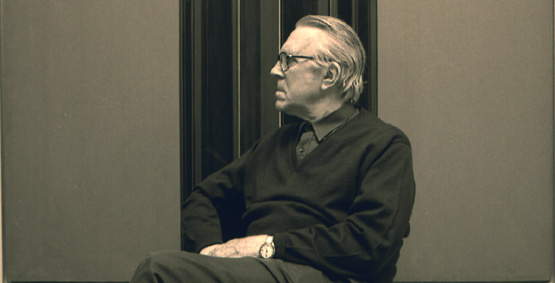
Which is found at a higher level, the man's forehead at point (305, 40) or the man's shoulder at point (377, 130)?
the man's forehead at point (305, 40)

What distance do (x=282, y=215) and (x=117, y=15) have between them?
1.25m

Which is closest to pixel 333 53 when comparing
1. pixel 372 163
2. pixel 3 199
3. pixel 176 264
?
pixel 372 163

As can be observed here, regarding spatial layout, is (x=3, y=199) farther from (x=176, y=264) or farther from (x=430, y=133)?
(x=430, y=133)

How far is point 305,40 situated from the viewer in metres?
2.11

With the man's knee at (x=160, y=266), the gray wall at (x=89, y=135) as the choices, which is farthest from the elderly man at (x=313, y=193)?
the gray wall at (x=89, y=135)

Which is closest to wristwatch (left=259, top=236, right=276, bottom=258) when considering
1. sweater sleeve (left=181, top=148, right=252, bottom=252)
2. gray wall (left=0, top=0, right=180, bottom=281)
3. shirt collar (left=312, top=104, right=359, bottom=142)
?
sweater sleeve (left=181, top=148, right=252, bottom=252)

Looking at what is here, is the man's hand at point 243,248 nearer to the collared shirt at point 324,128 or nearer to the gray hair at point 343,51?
the collared shirt at point 324,128

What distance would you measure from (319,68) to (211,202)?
0.62 metres

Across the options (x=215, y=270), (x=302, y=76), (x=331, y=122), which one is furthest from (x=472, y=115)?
(x=215, y=270)

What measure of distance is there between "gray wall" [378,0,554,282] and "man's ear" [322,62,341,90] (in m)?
0.67

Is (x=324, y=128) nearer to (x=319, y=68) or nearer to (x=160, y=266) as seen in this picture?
(x=319, y=68)

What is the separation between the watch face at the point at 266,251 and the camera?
188cm

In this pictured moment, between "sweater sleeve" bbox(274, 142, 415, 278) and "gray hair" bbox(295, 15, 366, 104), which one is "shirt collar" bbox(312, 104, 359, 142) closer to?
"gray hair" bbox(295, 15, 366, 104)

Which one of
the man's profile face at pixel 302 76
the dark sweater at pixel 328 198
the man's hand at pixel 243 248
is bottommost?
the man's hand at pixel 243 248
